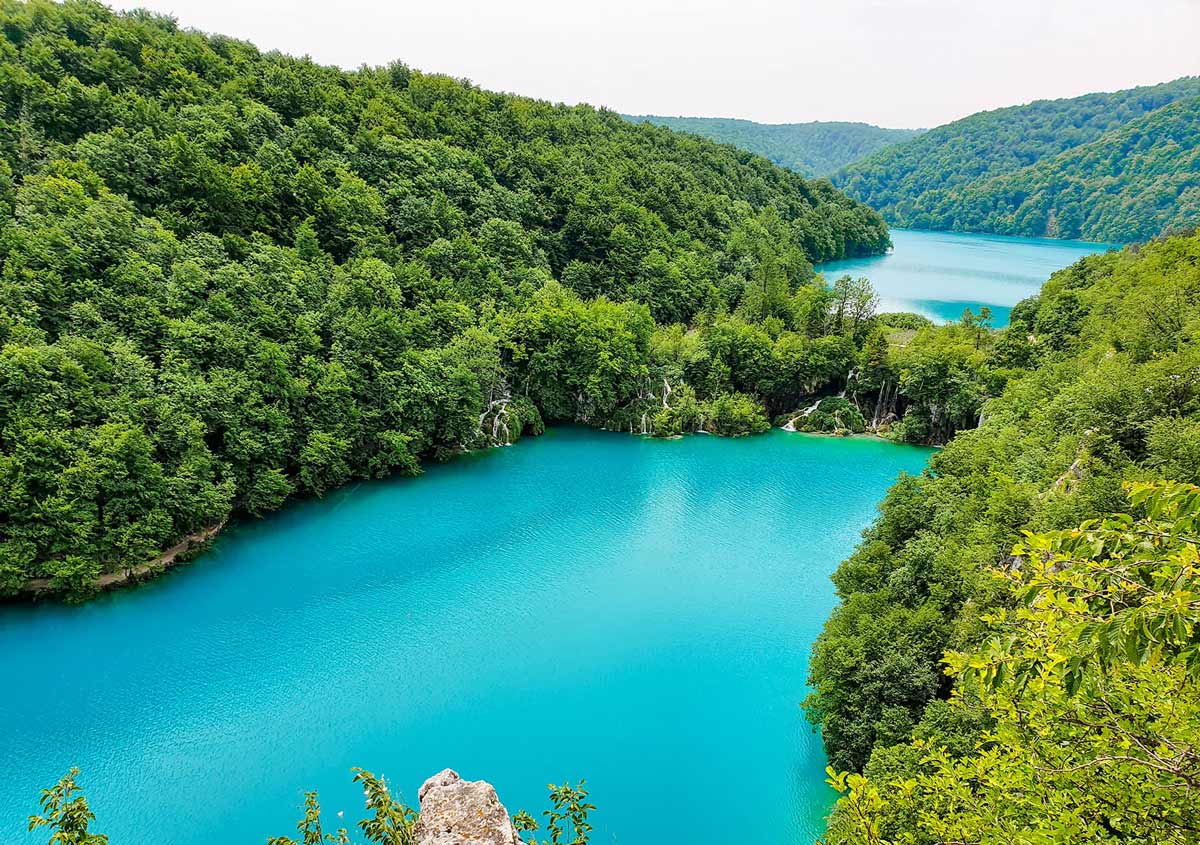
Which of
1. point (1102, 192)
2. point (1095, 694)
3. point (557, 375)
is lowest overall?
point (557, 375)

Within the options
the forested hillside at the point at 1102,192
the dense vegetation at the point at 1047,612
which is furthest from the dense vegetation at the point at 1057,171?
the dense vegetation at the point at 1047,612

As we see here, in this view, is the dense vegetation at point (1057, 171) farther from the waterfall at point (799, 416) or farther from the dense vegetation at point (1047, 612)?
A: the dense vegetation at point (1047, 612)

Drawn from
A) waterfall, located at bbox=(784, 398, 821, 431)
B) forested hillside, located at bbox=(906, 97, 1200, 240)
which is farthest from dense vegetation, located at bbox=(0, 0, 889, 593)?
forested hillside, located at bbox=(906, 97, 1200, 240)

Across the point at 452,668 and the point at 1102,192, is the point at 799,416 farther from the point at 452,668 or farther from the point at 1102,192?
the point at 1102,192

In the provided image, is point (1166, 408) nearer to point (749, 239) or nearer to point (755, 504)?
point (755, 504)

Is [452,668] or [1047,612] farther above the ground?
[1047,612]

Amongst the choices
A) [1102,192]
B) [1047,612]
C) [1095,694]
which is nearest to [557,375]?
[1095,694]

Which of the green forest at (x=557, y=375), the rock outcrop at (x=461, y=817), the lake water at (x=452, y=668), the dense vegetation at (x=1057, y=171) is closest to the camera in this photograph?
the green forest at (x=557, y=375)
